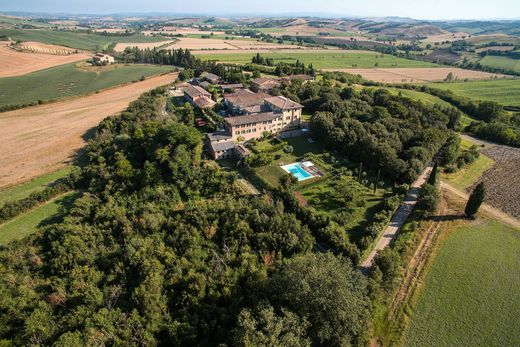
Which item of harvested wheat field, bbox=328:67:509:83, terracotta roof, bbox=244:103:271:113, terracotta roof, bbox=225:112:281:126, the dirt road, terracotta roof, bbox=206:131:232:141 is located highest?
terracotta roof, bbox=225:112:281:126

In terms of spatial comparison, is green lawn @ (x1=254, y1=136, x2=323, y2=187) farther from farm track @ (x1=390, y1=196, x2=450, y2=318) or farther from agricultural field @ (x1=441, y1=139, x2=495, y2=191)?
agricultural field @ (x1=441, y1=139, x2=495, y2=191)

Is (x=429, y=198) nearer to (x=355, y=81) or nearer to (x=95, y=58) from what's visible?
(x=355, y=81)

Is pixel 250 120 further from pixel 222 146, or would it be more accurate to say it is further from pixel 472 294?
pixel 472 294

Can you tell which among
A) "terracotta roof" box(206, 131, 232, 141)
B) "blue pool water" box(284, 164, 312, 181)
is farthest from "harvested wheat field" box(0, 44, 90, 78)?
"blue pool water" box(284, 164, 312, 181)

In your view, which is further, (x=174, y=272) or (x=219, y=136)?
(x=219, y=136)

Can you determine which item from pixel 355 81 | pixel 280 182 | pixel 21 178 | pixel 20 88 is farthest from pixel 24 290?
pixel 355 81

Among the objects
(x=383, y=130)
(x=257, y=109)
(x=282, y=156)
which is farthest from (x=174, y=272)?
(x=257, y=109)
